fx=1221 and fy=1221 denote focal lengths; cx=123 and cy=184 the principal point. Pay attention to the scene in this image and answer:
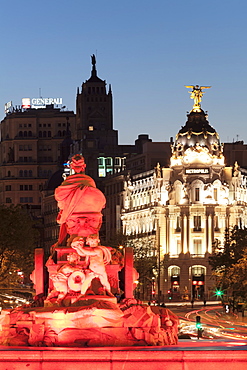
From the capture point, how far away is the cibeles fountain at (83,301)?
41.6 meters

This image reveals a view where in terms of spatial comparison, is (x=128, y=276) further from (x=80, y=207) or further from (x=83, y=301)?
(x=83, y=301)

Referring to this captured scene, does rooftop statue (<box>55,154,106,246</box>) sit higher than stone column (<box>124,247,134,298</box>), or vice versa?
rooftop statue (<box>55,154,106,246</box>)

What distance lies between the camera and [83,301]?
139 feet

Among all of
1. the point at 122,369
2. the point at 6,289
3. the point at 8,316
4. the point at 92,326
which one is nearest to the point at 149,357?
the point at 122,369

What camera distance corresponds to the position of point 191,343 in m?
43.0

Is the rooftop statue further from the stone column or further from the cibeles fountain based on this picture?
the stone column

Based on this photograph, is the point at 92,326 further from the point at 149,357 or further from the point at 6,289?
the point at 6,289

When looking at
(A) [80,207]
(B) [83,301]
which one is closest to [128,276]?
(A) [80,207]

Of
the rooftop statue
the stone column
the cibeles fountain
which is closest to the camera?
the cibeles fountain

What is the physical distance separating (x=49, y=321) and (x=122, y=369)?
5715mm

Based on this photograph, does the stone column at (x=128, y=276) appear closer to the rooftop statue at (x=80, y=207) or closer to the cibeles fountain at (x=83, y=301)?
the cibeles fountain at (x=83, y=301)

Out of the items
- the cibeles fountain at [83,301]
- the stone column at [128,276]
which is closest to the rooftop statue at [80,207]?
the cibeles fountain at [83,301]

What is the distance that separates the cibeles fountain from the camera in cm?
4159

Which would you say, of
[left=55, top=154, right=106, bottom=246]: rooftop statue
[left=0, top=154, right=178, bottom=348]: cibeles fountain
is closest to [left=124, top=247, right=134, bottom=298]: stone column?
[left=0, top=154, right=178, bottom=348]: cibeles fountain
